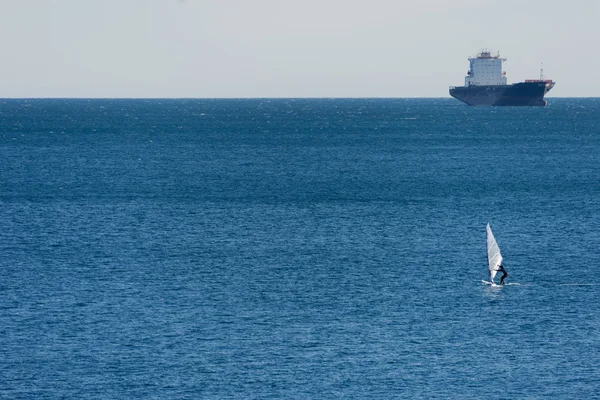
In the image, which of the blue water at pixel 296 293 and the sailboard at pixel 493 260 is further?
the sailboard at pixel 493 260

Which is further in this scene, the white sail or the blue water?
the white sail

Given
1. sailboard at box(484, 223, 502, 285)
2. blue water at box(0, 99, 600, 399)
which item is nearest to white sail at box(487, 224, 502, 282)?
sailboard at box(484, 223, 502, 285)

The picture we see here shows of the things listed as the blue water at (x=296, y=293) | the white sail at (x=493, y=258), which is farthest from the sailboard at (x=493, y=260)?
the blue water at (x=296, y=293)

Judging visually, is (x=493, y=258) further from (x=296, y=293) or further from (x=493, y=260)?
(x=296, y=293)

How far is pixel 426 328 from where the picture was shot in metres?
64.6

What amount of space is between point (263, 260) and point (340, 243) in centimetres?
1087

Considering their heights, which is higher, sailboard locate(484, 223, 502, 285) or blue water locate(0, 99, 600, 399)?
sailboard locate(484, 223, 502, 285)

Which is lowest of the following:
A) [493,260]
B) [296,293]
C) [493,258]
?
[296,293]

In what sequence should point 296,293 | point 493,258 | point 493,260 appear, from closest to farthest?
point 296,293 < point 493,260 < point 493,258

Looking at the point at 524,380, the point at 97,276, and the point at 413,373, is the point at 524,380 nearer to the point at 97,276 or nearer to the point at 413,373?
the point at 413,373

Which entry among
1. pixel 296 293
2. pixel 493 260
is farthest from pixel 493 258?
pixel 296 293

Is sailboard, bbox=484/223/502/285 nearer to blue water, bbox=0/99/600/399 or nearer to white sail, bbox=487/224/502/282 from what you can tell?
white sail, bbox=487/224/502/282

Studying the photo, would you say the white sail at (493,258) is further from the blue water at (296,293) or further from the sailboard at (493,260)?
Result: the blue water at (296,293)

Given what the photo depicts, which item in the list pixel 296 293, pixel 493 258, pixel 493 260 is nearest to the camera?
pixel 296 293
